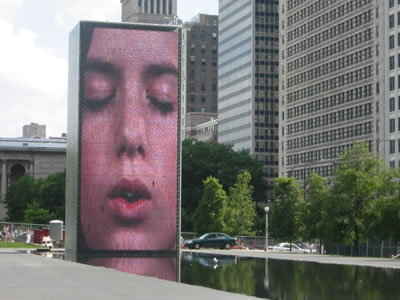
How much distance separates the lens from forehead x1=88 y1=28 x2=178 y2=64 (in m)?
75.8

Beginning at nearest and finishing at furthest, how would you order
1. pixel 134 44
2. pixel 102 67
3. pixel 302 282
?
pixel 302 282, pixel 102 67, pixel 134 44

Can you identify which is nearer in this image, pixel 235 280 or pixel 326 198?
pixel 235 280

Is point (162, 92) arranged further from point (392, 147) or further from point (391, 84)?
point (391, 84)

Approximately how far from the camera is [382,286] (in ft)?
117

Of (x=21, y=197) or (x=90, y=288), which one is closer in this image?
(x=90, y=288)

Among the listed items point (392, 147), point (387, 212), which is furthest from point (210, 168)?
point (387, 212)

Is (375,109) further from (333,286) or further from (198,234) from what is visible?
(333,286)

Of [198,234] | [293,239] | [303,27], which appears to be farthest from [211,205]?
[303,27]

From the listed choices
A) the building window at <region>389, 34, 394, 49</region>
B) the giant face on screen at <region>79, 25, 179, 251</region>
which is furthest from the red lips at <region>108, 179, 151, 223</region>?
the building window at <region>389, 34, 394, 49</region>

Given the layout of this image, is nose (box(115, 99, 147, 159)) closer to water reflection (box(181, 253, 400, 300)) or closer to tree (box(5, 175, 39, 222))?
water reflection (box(181, 253, 400, 300))

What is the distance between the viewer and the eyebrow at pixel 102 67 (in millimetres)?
75438

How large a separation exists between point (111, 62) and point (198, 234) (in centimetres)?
4835

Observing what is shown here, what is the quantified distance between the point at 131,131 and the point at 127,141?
84 centimetres

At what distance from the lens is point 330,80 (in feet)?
551
